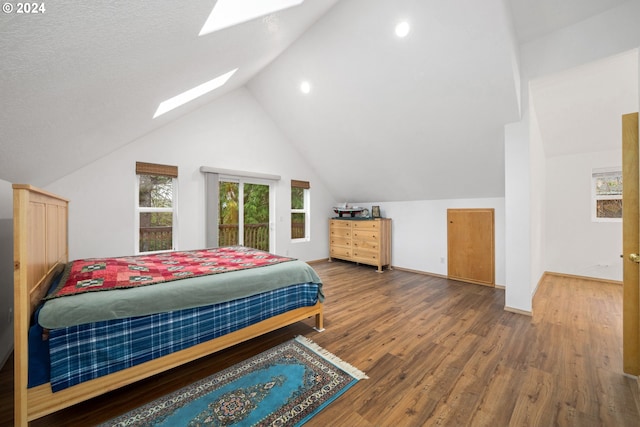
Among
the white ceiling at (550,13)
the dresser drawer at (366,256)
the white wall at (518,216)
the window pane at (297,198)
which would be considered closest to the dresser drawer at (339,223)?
the dresser drawer at (366,256)

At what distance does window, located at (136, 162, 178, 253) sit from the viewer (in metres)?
3.61

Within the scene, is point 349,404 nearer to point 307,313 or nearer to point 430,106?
point 307,313

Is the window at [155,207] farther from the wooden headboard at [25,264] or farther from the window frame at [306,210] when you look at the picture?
the window frame at [306,210]

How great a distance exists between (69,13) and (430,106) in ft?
11.0

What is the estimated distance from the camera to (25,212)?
120 centimetres

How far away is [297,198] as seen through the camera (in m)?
5.55

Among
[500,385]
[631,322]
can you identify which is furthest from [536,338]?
[500,385]

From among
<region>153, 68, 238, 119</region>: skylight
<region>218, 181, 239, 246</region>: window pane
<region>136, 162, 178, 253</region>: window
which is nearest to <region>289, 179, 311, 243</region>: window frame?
<region>218, 181, 239, 246</region>: window pane

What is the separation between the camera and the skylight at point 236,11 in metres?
1.43

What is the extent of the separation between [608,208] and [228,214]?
6210mm

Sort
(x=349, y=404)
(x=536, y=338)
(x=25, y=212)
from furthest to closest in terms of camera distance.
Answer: (x=536, y=338), (x=349, y=404), (x=25, y=212)

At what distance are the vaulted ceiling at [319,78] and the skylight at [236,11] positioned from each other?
0.26ft

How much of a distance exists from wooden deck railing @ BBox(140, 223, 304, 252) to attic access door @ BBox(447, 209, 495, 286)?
9.67 feet

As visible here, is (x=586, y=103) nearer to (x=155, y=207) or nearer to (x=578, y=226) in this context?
(x=578, y=226)
